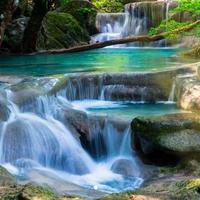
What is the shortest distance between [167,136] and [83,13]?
1817 cm

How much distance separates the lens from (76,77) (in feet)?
35.3

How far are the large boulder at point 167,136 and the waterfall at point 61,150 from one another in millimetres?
362

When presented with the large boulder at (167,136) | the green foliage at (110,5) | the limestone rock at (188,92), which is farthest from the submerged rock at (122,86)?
the green foliage at (110,5)

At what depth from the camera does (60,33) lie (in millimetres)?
20484

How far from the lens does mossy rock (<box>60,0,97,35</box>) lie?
78.7 ft

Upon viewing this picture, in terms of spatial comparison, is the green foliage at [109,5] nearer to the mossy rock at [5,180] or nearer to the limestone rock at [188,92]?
the limestone rock at [188,92]

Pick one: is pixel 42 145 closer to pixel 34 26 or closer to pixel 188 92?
pixel 188 92

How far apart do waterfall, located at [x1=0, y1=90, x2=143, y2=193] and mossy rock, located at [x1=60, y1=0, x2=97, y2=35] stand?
15332 mm

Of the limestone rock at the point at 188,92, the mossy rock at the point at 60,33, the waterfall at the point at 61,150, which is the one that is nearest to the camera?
the waterfall at the point at 61,150

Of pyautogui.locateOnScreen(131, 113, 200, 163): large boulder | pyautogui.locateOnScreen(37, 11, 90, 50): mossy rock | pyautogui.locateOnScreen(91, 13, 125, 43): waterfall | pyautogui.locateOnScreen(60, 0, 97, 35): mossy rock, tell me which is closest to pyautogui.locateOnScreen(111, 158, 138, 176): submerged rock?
pyautogui.locateOnScreen(131, 113, 200, 163): large boulder

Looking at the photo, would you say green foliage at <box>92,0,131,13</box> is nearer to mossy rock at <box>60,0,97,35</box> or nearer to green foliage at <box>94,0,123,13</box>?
green foliage at <box>94,0,123,13</box>

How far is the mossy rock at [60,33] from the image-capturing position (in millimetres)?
19453

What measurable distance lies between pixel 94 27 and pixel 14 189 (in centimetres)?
2130

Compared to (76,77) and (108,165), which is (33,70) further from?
(108,165)
